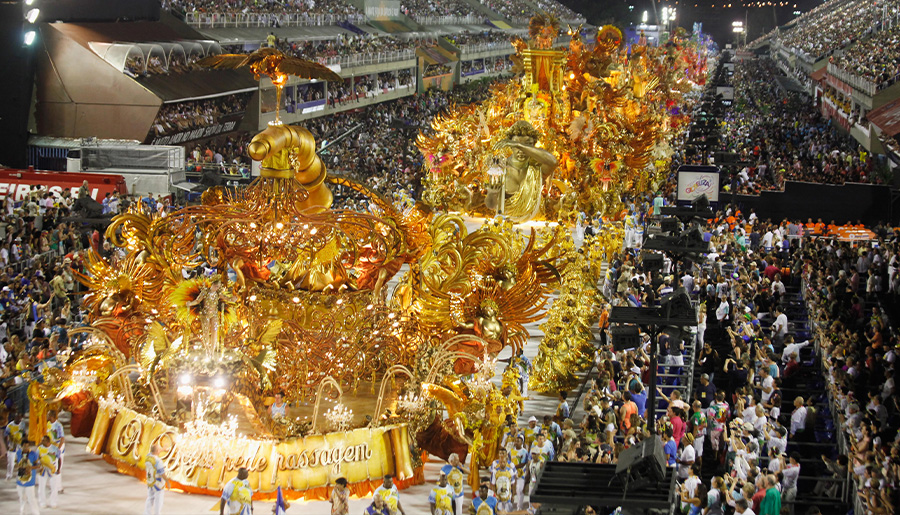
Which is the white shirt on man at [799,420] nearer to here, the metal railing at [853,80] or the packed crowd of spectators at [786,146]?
the packed crowd of spectators at [786,146]

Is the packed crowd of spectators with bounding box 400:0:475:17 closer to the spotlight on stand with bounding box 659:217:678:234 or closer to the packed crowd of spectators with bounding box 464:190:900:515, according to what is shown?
the packed crowd of spectators with bounding box 464:190:900:515

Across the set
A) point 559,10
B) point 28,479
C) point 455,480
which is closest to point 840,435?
point 455,480

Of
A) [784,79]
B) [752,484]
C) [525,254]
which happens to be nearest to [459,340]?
[525,254]

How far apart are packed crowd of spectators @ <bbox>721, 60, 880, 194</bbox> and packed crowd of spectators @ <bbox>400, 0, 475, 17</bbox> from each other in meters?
22.2

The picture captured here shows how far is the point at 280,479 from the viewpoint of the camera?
47.8ft

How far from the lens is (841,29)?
69.2 meters

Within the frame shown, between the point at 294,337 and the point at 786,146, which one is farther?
the point at 786,146

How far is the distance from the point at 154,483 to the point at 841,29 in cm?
6397

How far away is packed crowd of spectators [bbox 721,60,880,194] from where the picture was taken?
3741 cm

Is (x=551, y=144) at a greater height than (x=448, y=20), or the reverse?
(x=448, y=20)

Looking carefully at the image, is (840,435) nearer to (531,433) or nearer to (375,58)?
(531,433)

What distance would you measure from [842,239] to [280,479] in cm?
2104

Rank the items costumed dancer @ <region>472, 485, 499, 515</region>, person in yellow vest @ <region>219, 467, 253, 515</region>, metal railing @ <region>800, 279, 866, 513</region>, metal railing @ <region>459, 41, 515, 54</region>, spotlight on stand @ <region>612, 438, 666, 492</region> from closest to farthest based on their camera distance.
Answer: spotlight on stand @ <region>612, 438, 666, 492</region> → person in yellow vest @ <region>219, 467, 253, 515</region> → costumed dancer @ <region>472, 485, 499, 515</region> → metal railing @ <region>800, 279, 866, 513</region> → metal railing @ <region>459, 41, 515, 54</region>

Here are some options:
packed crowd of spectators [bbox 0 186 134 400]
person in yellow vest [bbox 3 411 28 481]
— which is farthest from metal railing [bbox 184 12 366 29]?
person in yellow vest [bbox 3 411 28 481]
